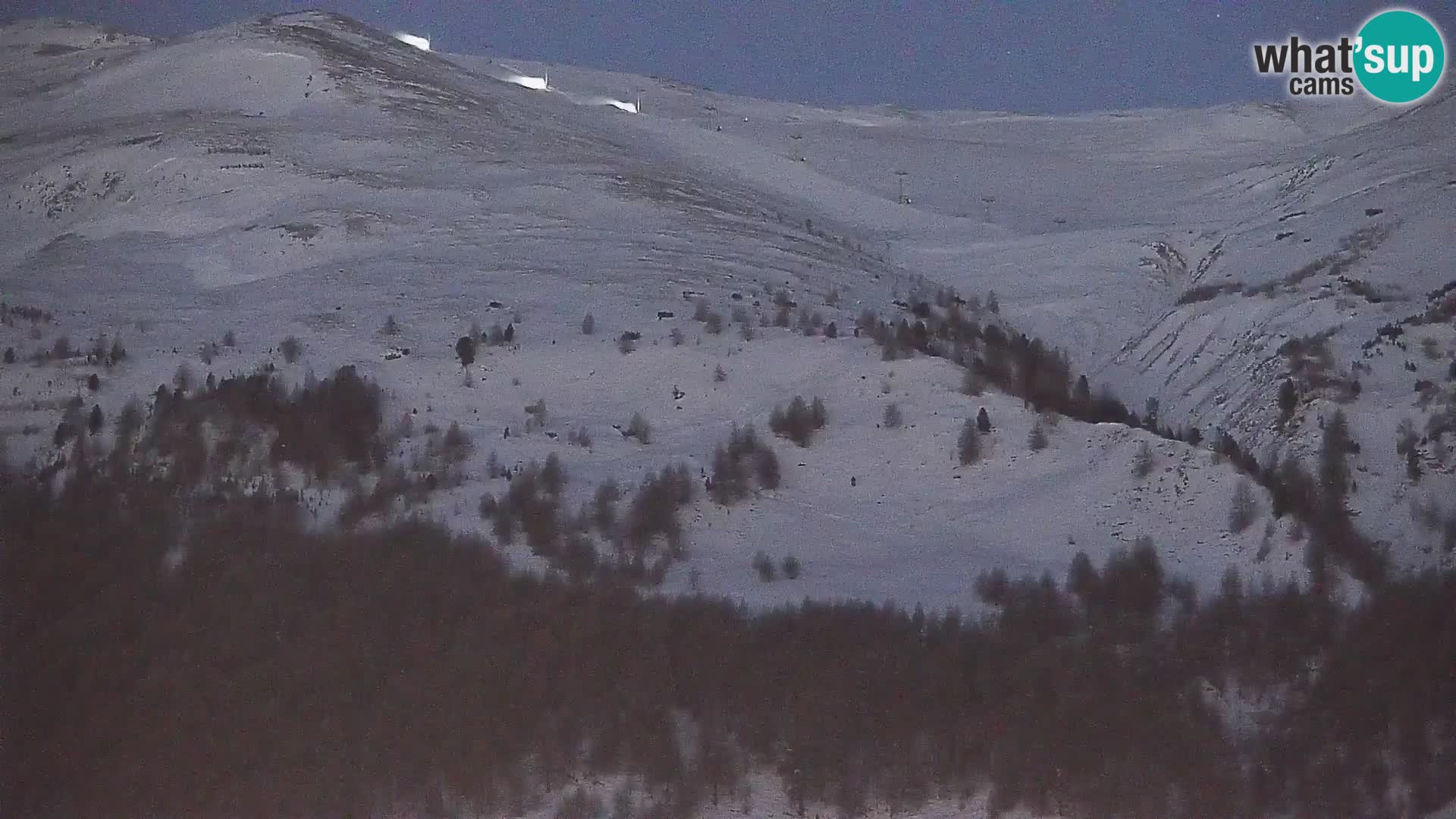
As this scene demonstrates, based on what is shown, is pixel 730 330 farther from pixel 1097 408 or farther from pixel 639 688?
pixel 639 688

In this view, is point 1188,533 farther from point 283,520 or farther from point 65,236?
point 65,236

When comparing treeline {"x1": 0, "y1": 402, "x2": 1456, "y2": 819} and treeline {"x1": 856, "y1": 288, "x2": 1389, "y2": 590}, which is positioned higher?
treeline {"x1": 856, "y1": 288, "x2": 1389, "y2": 590}

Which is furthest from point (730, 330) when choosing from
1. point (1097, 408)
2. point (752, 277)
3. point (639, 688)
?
point (639, 688)

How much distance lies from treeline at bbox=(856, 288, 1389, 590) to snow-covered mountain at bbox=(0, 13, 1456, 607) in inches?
8.7

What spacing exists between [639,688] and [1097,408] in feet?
23.7

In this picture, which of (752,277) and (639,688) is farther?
(752,277)

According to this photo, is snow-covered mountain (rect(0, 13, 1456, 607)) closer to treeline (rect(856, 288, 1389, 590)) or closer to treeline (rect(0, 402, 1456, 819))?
treeline (rect(856, 288, 1389, 590))

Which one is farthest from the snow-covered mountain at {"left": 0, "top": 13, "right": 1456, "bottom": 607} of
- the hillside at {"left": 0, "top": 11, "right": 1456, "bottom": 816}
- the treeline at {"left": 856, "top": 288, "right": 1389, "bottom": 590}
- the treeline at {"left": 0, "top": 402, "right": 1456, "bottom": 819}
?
the treeline at {"left": 0, "top": 402, "right": 1456, "bottom": 819}

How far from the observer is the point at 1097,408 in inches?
632

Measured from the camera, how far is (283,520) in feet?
41.0

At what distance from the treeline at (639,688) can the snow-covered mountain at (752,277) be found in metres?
1.19

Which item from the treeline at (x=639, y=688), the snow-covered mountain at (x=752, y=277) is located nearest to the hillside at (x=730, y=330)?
the snow-covered mountain at (x=752, y=277)

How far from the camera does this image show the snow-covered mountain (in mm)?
13711

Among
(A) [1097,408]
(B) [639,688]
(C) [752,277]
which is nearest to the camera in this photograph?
(B) [639,688]
